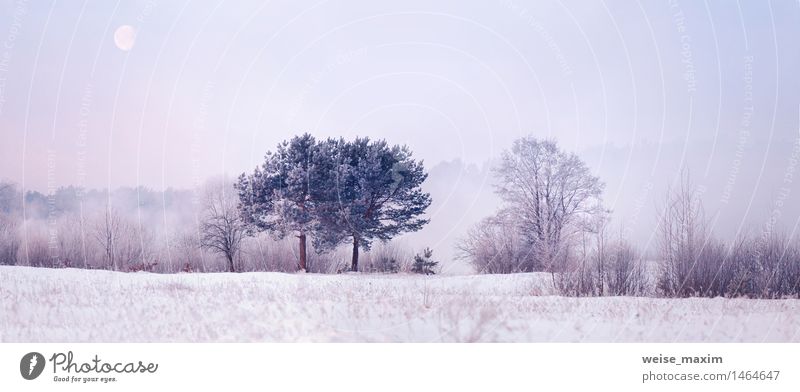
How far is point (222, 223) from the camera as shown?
24391mm

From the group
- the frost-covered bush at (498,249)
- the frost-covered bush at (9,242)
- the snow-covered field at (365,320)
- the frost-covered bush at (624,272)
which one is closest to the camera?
the snow-covered field at (365,320)

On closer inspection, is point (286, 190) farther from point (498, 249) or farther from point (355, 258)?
point (498, 249)

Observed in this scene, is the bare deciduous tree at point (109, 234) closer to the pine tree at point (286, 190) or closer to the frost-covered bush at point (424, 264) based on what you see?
the pine tree at point (286, 190)

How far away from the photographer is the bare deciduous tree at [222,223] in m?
24.3

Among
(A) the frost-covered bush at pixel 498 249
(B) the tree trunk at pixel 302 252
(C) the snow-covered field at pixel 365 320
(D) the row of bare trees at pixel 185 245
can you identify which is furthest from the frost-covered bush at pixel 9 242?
(A) the frost-covered bush at pixel 498 249

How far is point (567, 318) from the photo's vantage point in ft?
27.8

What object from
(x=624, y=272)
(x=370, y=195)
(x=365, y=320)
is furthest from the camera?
(x=370, y=195)

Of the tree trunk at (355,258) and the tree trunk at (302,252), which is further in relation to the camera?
the tree trunk at (302,252)


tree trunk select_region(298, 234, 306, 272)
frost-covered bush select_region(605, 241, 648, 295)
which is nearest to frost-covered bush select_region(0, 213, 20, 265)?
tree trunk select_region(298, 234, 306, 272)

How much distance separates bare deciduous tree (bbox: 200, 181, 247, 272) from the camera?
24344 millimetres

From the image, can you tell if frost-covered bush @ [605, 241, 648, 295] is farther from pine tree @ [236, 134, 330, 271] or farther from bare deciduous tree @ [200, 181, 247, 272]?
bare deciduous tree @ [200, 181, 247, 272]

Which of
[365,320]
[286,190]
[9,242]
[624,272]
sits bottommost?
[365,320]

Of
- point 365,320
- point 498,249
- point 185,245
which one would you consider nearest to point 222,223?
point 185,245

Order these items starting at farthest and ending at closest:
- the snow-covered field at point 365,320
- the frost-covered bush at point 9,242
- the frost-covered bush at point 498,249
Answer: the frost-covered bush at point 498,249 → the frost-covered bush at point 9,242 → the snow-covered field at point 365,320
